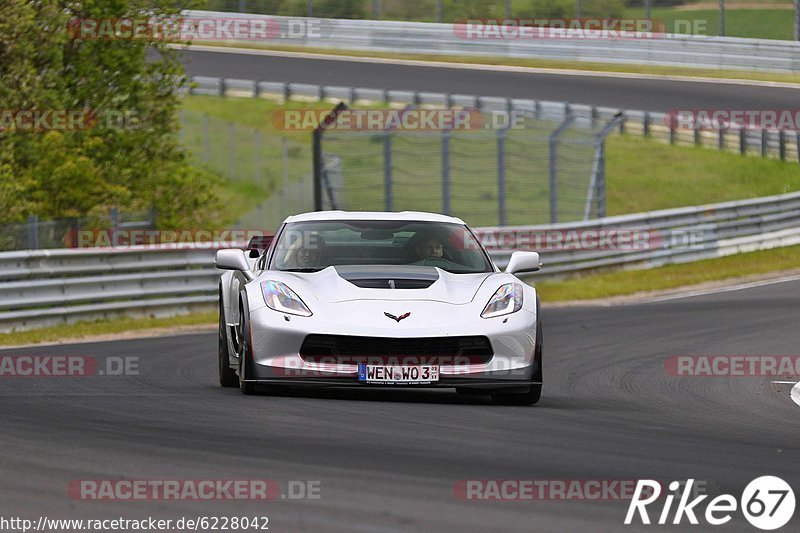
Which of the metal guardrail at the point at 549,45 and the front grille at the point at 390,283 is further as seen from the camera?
the metal guardrail at the point at 549,45

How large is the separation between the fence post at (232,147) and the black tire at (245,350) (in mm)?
24868

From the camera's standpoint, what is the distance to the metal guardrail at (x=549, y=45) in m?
40.3

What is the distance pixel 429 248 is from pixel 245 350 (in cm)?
164

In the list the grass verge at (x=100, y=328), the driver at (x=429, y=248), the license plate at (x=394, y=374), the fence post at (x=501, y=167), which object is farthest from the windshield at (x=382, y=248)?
the fence post at (x=501, y=167)

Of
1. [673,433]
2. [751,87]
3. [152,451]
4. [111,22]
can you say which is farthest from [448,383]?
[751,87]

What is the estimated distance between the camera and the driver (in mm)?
10656

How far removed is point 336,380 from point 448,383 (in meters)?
0.69

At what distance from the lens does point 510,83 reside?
134 feet

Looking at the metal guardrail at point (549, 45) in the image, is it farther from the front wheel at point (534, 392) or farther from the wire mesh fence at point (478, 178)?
the front wheel at point (534, 392)

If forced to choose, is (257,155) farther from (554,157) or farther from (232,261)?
(232,261)

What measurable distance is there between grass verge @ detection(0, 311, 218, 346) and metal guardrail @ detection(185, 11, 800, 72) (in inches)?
932

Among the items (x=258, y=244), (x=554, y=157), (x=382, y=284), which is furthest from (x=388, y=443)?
(x=554, y=157)

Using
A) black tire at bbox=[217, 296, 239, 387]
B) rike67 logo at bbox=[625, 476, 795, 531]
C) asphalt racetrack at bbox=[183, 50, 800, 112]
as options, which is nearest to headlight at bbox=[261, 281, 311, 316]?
black tire at bbox=[217, 296, 239, 387]

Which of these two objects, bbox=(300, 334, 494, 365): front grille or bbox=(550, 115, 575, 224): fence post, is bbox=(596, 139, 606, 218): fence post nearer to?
bbox=(550, 115, 575, 224): fence post
